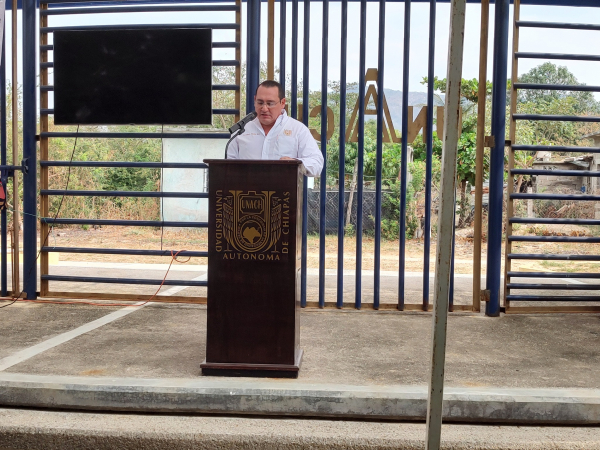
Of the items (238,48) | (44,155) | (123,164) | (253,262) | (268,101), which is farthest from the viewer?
(44,155)

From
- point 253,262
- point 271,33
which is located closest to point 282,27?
point 271,33

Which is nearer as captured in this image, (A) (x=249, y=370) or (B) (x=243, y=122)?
(A) (x=249, y=370)

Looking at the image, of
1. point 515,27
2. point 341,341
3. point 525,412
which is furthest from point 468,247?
point 525,412

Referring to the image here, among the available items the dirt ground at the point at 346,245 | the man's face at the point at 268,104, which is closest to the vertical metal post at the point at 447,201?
the man's face at the point at 268,104

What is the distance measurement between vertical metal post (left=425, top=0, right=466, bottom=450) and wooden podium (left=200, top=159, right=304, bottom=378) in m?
1.53

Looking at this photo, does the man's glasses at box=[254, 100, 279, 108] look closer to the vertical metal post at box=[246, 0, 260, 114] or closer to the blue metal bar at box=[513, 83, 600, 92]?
the vertical metal post at box=[246, 0, 260, 114]

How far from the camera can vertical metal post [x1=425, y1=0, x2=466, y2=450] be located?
4.28 feet

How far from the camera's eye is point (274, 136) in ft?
12.1

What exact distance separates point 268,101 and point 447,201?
2.47m

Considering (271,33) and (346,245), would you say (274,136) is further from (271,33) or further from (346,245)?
(346,245)

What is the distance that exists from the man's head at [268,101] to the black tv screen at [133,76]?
115 centimetres

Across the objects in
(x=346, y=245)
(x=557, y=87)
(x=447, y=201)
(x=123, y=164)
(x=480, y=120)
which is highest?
(x=557, y=87)

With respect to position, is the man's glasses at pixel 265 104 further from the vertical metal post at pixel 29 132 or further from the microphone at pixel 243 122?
the vertical metal post at pixel 29 132

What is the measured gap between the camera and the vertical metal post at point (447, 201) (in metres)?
1.30
